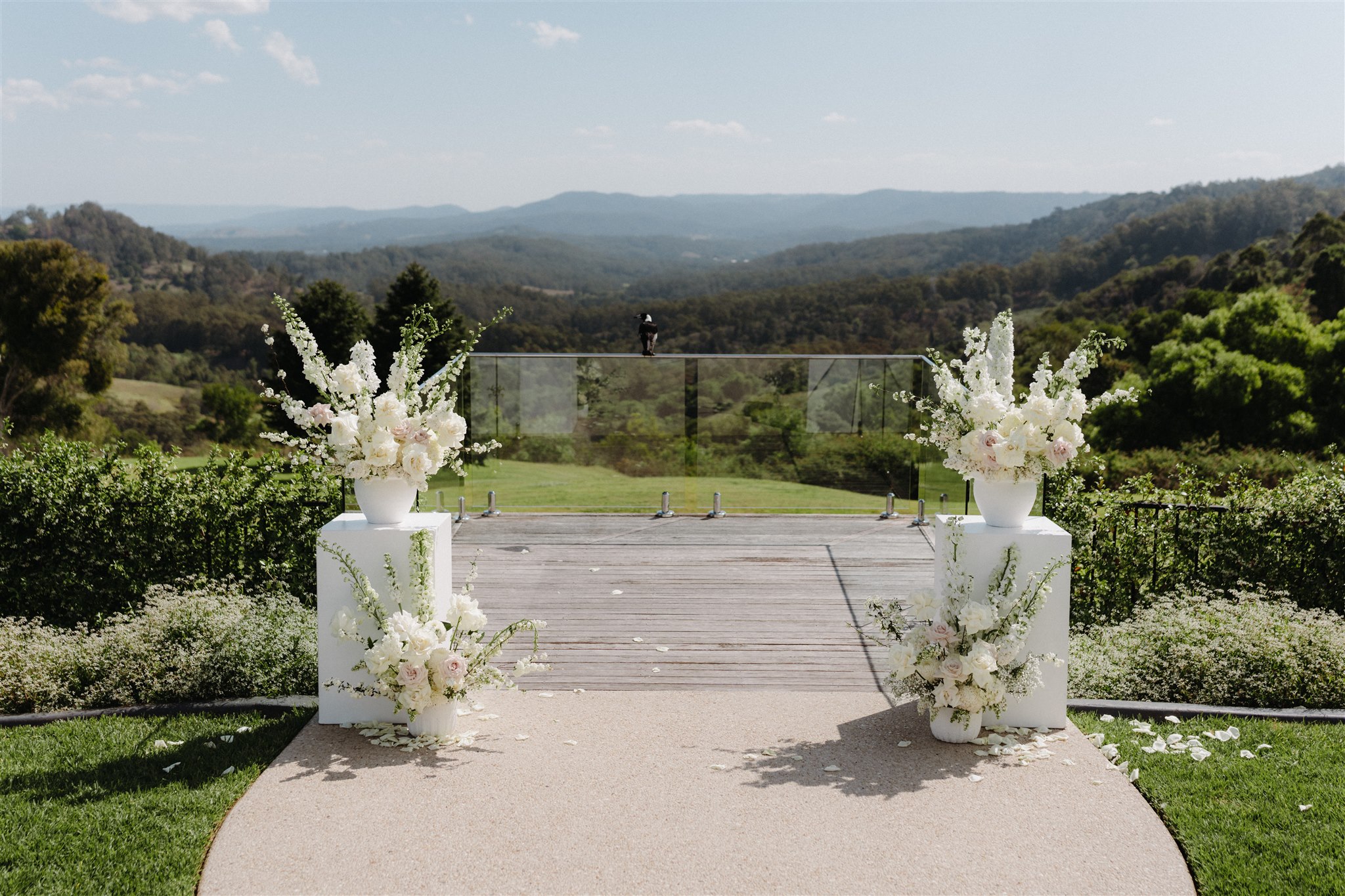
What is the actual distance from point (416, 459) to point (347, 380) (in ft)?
1.24

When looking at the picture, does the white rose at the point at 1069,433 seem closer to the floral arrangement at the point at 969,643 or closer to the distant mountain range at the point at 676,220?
the floral arrangement at the point at 969,643

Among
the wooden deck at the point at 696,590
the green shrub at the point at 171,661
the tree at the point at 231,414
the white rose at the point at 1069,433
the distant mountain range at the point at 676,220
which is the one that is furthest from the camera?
the distant mountain range at the point at 676,220

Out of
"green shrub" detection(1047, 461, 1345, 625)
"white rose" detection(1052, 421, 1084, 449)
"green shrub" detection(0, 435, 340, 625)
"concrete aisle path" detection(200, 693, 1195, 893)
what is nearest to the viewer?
"concrete aisle path" detection(200, 693, 1195, 893)

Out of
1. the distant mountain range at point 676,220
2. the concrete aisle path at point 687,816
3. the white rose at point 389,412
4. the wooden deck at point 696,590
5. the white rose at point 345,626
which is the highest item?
the distant mountain range at point 676,220

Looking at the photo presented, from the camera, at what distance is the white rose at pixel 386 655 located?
3.48 metres

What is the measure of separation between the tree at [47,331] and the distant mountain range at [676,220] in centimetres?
4876

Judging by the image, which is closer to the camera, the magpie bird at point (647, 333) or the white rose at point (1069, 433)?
the white rose at point (1069, 433)

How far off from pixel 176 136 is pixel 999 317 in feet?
194

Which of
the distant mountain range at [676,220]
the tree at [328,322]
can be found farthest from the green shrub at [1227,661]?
the distant mountain range at [676,220]

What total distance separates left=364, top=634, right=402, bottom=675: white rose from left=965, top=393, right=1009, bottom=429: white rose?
2.22 m

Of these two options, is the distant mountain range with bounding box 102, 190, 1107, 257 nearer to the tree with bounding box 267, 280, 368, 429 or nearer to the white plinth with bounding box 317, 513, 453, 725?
the tree with bounding box 267, 280, 368, 429

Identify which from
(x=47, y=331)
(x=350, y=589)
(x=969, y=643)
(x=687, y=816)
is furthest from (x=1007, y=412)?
(x=47, y=331)

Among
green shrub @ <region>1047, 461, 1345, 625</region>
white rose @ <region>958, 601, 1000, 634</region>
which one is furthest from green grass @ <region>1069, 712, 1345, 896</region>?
green shrub @ <region>1047, 461, 1345, 625</region>

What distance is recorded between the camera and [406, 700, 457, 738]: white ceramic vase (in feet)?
11.9
